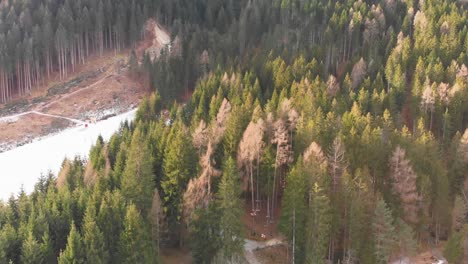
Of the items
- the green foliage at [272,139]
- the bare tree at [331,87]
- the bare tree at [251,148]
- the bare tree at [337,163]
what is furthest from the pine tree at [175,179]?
the bare tree at [331,87]

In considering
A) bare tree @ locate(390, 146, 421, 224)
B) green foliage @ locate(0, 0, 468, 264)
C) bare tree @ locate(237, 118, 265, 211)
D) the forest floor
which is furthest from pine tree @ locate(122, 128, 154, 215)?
the forest floor

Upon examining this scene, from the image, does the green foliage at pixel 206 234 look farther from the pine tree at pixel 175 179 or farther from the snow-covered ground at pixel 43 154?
the snow-covered ground at pixel 43 154

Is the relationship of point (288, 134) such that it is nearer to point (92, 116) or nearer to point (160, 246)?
point (160, 246)

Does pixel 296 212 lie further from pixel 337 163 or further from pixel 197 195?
pixel 197 195

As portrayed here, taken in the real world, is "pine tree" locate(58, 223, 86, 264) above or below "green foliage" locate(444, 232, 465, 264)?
above

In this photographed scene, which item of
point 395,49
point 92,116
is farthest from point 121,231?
point 395,49

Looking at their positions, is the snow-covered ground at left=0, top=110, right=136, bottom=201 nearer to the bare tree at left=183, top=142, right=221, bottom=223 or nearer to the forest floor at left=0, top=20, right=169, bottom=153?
the forest floor at left=0, top=20, right=169, bottom=153

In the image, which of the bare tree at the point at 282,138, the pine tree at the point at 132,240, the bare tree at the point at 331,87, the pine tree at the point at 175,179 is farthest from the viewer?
the bare tree at the point at 331,87
